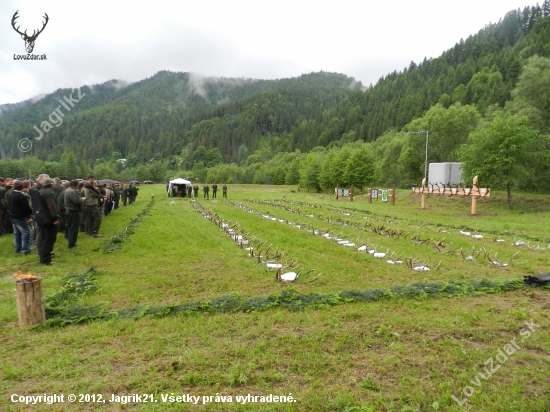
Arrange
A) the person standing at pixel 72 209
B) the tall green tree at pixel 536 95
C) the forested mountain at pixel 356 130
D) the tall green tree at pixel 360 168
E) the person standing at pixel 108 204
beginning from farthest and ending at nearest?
the tall green tree at pixel 360 168 < the forested mountain at pixel 356 130 < the tall green tree at pixel 536 95 < the person standing at pixel 108 204 < the person standing at pixel 72 209

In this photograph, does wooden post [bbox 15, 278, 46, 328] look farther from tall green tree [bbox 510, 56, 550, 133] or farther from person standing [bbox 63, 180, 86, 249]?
tall green tree [bbox 510, 56, 550, 133]

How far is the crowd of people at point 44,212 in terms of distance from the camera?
28.4 ft

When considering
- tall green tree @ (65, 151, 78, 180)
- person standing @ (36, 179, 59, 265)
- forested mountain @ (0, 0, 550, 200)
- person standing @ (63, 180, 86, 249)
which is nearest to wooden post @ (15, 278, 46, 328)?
person standing @ (36, 179, 59, 265)

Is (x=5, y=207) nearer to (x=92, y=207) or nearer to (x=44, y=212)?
(x=92, y=207)

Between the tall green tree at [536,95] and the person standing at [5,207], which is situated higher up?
the tall green tree at [536,95]

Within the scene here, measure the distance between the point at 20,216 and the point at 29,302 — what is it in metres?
5.90

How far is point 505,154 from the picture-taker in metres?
23.3

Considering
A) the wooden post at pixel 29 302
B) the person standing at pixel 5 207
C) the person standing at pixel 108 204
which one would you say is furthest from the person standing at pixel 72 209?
the person standing at pixel 108 204

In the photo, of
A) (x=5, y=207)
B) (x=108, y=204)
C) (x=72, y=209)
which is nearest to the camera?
(x=72, y=209)

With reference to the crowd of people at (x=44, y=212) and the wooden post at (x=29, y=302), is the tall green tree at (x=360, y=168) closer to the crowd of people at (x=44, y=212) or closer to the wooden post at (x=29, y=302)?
the crowd of people at (x=44, y=212)

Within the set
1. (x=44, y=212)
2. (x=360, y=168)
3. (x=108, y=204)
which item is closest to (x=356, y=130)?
(x=360, y=168)

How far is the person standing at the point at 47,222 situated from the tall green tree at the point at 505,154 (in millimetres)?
25658

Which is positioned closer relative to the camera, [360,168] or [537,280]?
[537,280]

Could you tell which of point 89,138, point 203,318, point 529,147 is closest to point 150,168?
point 89,138
